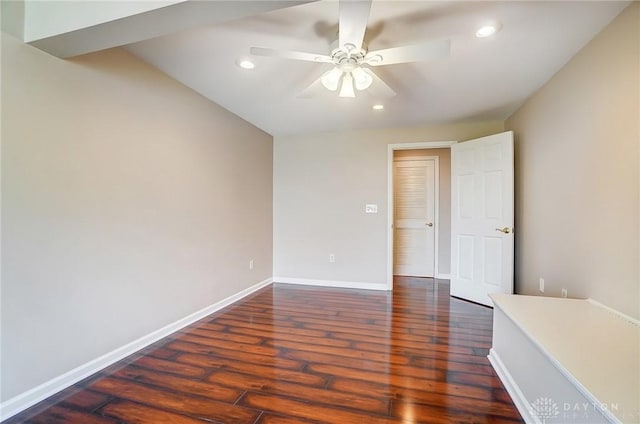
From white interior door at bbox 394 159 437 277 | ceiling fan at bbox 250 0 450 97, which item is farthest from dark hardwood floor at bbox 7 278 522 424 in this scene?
white interior door at bbox 394 159 437 277

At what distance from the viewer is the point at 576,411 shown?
1223 millimetres

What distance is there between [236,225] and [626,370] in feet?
11.3

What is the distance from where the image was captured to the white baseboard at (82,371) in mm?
1676

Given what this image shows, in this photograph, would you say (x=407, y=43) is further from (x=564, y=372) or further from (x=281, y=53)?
(x=564, y=372)

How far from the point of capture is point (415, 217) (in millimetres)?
5391

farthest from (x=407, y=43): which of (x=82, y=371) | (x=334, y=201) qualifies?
(x=82, y=371)

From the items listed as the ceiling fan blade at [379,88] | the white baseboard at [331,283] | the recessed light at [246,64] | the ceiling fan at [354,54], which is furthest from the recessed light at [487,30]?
the white baseboard at [331,283]

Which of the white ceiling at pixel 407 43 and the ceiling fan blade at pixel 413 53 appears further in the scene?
the white ceiling at pixel 407 43

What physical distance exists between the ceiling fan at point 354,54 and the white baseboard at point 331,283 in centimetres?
286

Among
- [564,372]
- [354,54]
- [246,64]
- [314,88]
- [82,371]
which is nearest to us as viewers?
[564,372]

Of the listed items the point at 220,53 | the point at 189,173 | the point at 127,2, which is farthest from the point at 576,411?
the point at 189,173

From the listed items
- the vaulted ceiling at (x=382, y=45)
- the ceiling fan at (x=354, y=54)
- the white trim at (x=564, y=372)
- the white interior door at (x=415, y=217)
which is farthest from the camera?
the white interior door at (x=415, y=217)

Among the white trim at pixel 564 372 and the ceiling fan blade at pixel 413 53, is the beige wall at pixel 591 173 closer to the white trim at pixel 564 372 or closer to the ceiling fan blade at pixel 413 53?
the white trim at pixel 564 372

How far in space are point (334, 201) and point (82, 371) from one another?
3.32 meters
